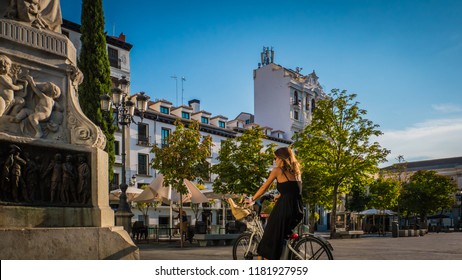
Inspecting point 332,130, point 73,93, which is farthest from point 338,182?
point 73,93

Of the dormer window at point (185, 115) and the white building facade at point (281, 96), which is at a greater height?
the white building facade at point (281, 96)

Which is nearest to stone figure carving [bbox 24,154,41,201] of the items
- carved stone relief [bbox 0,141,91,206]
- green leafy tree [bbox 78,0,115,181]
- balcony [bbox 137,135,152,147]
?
carved stone relief [bbox 0,141,91,206]

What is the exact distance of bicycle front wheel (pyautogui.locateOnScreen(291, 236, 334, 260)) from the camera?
18.1 feet

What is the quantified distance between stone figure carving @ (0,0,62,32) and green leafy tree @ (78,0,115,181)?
21.7m

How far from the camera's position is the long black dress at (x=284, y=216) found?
19.4ft

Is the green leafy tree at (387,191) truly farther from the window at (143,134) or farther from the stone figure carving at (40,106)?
the stone figure carving at (40,106)

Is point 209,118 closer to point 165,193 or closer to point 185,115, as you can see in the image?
point 185,115

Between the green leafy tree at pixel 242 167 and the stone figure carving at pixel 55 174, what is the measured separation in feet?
63.8

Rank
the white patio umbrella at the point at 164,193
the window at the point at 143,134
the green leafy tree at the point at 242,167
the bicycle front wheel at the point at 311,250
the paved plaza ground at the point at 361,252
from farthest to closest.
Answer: the window at the point at 143,134
the green leafy tree at the point at 242,167
the white patio umbrella at the point at 164,193
the paved plaza ground at the point at 361,252
the bicycle front wheel at the point at 311,250

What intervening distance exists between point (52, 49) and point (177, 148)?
42.6 feet

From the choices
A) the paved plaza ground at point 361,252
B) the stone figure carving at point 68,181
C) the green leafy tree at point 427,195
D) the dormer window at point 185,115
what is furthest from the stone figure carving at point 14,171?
the green leafy tree at point 427,195

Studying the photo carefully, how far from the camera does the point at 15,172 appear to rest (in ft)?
19.3

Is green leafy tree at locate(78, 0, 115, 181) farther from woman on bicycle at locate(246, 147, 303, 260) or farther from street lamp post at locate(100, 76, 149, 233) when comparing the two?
woman on bicycle at locate(246, 147, 303, 260)
